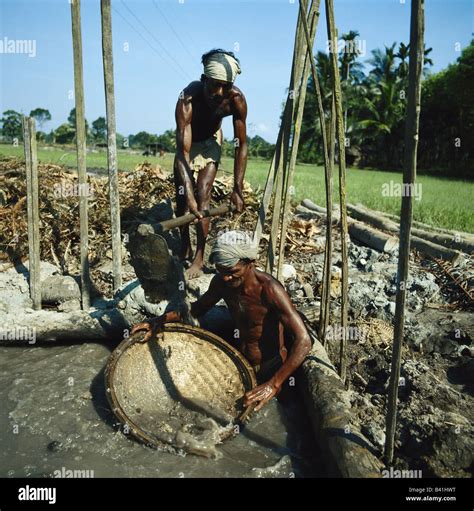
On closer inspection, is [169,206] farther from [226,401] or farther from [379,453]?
[379,453]

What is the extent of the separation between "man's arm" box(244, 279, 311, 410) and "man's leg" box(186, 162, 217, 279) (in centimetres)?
134

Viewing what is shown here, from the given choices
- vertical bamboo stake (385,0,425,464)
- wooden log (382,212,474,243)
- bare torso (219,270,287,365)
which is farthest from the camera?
wooden log (382,212,474,243)

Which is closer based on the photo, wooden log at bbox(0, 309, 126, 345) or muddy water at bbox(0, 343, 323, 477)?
muddy water at bbox(0, 343, 323, 477)

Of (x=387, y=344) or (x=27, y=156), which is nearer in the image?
(x=387, y=344)

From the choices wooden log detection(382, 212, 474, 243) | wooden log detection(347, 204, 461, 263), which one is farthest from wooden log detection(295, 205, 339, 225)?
wooden log detection(382, 212, 474, 243)

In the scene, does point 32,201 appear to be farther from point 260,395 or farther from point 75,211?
point 260,395

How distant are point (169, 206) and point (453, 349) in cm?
389

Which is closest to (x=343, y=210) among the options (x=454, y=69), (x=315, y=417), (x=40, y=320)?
(x=315, y=417)

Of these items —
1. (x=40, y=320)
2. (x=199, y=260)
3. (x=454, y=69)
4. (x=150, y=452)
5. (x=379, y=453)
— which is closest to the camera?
(x=379, y=453)

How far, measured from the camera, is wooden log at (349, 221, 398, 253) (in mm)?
5980

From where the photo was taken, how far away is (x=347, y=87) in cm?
3162

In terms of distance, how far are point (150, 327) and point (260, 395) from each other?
967 mm

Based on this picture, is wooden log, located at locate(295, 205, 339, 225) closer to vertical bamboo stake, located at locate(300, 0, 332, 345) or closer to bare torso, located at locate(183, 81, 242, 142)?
bare torso, located at locate(183, 81, 242, 142)

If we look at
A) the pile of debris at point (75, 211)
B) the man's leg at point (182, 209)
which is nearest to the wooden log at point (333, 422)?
the man's leg at point (182, 209)
